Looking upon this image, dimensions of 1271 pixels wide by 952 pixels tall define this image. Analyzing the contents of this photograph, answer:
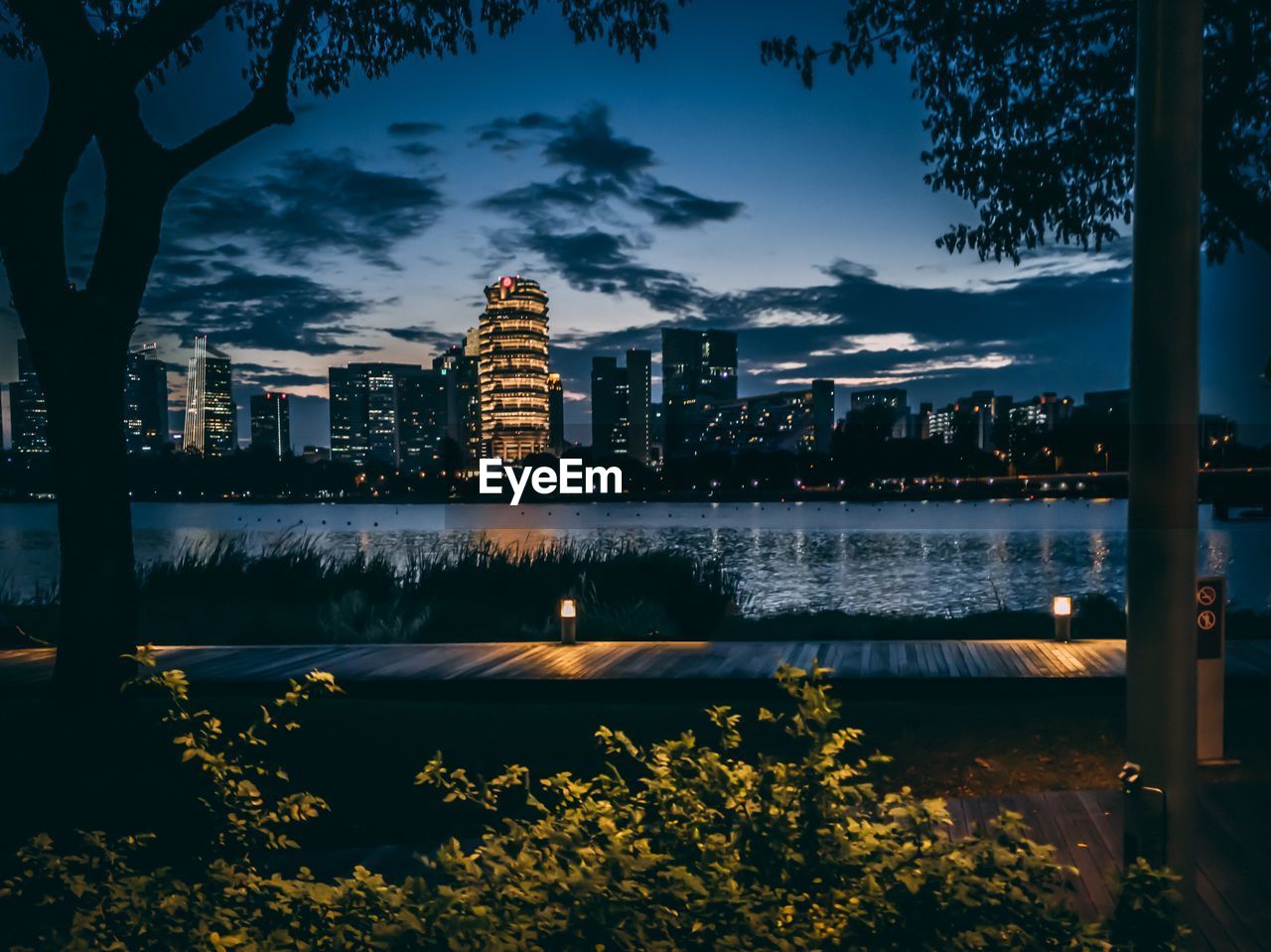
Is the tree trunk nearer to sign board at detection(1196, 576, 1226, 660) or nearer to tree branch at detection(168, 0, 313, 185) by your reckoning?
tree branch at detection(168, 0, 313, 185)

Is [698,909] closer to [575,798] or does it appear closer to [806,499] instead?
[575,798]

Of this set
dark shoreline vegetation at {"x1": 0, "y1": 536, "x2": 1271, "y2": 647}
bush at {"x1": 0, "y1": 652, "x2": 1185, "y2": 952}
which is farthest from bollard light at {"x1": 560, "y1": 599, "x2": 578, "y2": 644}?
bush at {"x1": 0, "y1": 652, "x2": 1185, "y2": 952}

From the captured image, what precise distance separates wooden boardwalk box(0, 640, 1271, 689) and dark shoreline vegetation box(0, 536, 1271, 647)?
210cm

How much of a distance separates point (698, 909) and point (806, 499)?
545ft

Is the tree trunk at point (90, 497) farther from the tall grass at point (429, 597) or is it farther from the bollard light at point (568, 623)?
the bollard light at point (568, 623)

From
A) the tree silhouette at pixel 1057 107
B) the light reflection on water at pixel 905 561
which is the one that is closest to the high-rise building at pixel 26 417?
→ the light reflection on water at pixel 905 561

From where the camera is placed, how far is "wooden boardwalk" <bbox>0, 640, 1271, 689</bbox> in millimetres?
8938

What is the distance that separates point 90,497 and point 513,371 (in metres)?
161

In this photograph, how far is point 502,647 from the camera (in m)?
10.9

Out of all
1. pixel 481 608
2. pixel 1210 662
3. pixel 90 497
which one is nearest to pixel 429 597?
pixel 481 608

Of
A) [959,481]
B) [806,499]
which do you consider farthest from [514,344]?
[959,481]

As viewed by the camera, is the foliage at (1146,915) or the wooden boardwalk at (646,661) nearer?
the foliage at (1146,915)

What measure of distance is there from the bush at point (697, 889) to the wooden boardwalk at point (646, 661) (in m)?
5.83

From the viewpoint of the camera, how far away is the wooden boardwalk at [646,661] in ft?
29.3
